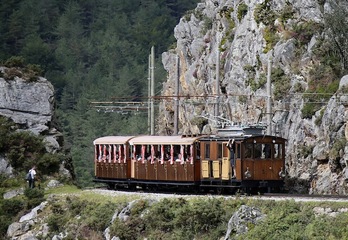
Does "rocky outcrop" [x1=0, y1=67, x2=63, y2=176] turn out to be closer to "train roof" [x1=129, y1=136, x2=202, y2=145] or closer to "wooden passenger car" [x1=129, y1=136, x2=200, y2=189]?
"train roof" [x1=129, y1=136, x2=202, y2=145]

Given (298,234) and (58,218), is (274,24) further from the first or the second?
(298,234)

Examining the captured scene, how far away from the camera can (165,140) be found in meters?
50.3

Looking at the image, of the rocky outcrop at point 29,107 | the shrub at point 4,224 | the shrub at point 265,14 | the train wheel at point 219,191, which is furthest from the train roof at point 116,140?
the shrub at point 265,14

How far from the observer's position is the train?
4591 cm

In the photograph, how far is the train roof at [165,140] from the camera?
4860cm

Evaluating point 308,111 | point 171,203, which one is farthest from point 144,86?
point 171,203

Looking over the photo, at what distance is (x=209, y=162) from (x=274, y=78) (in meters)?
14.1

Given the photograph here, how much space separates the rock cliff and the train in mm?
3682

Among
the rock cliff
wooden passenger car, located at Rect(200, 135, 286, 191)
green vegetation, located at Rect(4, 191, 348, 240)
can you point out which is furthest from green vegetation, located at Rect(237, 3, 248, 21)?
green vegetation, located at Rect(4, 191, 348, 240)

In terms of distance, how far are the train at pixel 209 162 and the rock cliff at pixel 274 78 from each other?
3682mm

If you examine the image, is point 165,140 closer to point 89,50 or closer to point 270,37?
point 270,37

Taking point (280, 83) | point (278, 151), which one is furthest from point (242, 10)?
point (278, 151)

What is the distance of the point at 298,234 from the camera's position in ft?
112

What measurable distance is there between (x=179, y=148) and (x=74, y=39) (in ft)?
378
